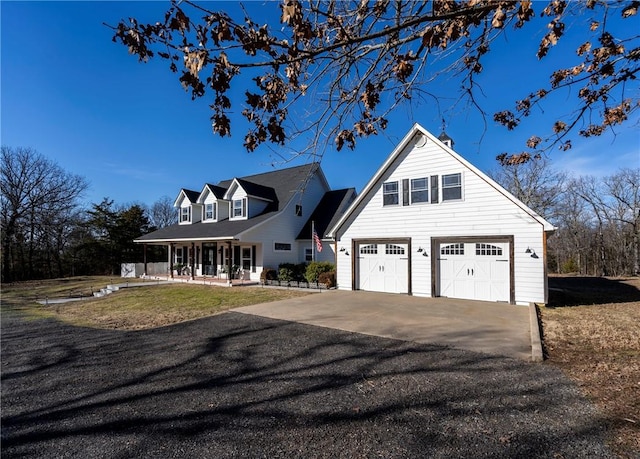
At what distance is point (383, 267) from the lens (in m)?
14.7

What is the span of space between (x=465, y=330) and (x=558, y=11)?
6578 mm

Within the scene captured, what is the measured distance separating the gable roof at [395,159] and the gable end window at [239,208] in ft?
27.9

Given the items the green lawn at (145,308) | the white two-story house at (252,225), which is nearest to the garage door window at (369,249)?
the green lawn at (145,308)

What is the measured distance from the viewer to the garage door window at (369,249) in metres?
15.0

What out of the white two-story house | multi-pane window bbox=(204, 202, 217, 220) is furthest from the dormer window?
multi-pane window bbox=(204, 202, 217, 220)

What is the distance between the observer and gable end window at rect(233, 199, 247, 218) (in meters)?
22.6

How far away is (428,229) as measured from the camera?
13422 millimetres

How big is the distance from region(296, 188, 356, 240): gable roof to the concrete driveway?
9.65 m

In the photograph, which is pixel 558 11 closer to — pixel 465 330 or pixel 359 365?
pixel 359 365

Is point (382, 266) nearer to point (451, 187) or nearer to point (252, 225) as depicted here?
point (451, 187)

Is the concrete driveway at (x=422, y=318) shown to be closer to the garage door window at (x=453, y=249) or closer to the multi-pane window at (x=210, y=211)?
the garage door window at (x=453, y=249)

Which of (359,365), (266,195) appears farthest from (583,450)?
(266,195)

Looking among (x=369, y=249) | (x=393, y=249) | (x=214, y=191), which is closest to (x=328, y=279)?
(x=369, y=249)

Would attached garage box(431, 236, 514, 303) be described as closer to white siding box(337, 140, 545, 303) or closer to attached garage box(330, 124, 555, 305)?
attached garage box(330, 124, 555, 305)
